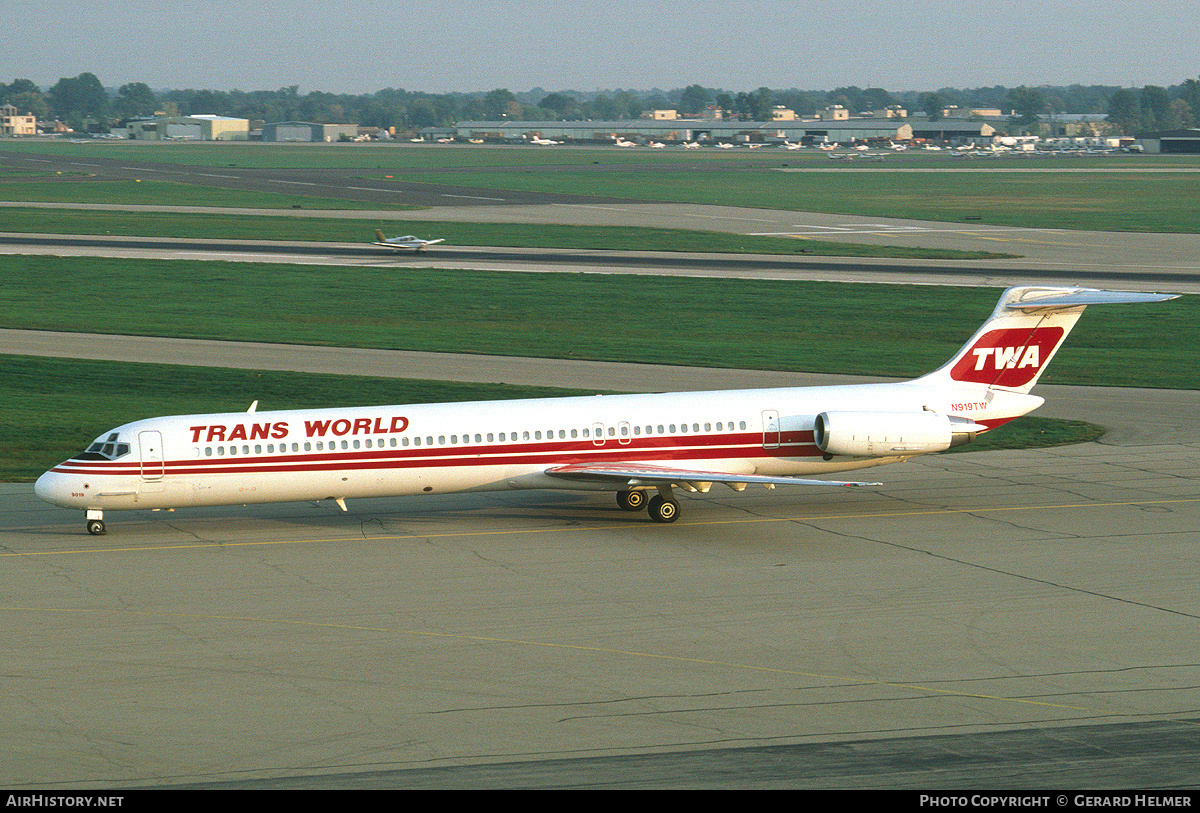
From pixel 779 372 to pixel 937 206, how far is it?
83936 mm

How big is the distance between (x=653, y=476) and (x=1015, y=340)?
36.2 ft

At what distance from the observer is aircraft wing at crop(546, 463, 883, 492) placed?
30.6 m

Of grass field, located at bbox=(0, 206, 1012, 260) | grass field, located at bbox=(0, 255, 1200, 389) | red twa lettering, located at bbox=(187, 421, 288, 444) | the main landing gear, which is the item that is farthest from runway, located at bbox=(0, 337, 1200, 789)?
grass field, located at bbox=(0, 206, 1012, 260)

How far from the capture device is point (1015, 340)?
113 feet

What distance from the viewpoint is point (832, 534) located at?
30.8 meters

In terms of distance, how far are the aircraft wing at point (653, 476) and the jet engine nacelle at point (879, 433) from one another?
1.19m

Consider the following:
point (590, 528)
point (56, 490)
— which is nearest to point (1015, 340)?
point (590, 528)

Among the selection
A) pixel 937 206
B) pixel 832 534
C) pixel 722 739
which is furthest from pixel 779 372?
pixel 937 206

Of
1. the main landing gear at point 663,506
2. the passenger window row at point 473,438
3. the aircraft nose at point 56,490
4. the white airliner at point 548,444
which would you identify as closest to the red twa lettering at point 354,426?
the white airliner at point 548,444

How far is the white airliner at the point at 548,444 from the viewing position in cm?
3019

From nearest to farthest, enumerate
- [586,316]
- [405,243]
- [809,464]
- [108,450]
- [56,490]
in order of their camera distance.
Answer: [56,490], [108,450], [809,464], [586,316], [405,243]

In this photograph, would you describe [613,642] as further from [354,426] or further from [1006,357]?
[1006,357]

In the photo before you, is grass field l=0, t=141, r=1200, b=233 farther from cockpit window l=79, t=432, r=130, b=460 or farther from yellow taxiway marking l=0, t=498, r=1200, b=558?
cockpit window l=79, t=432, r=130, b=460

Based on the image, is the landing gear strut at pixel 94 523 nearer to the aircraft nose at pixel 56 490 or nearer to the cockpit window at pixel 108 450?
the aircraft nose at pixel 56 490
